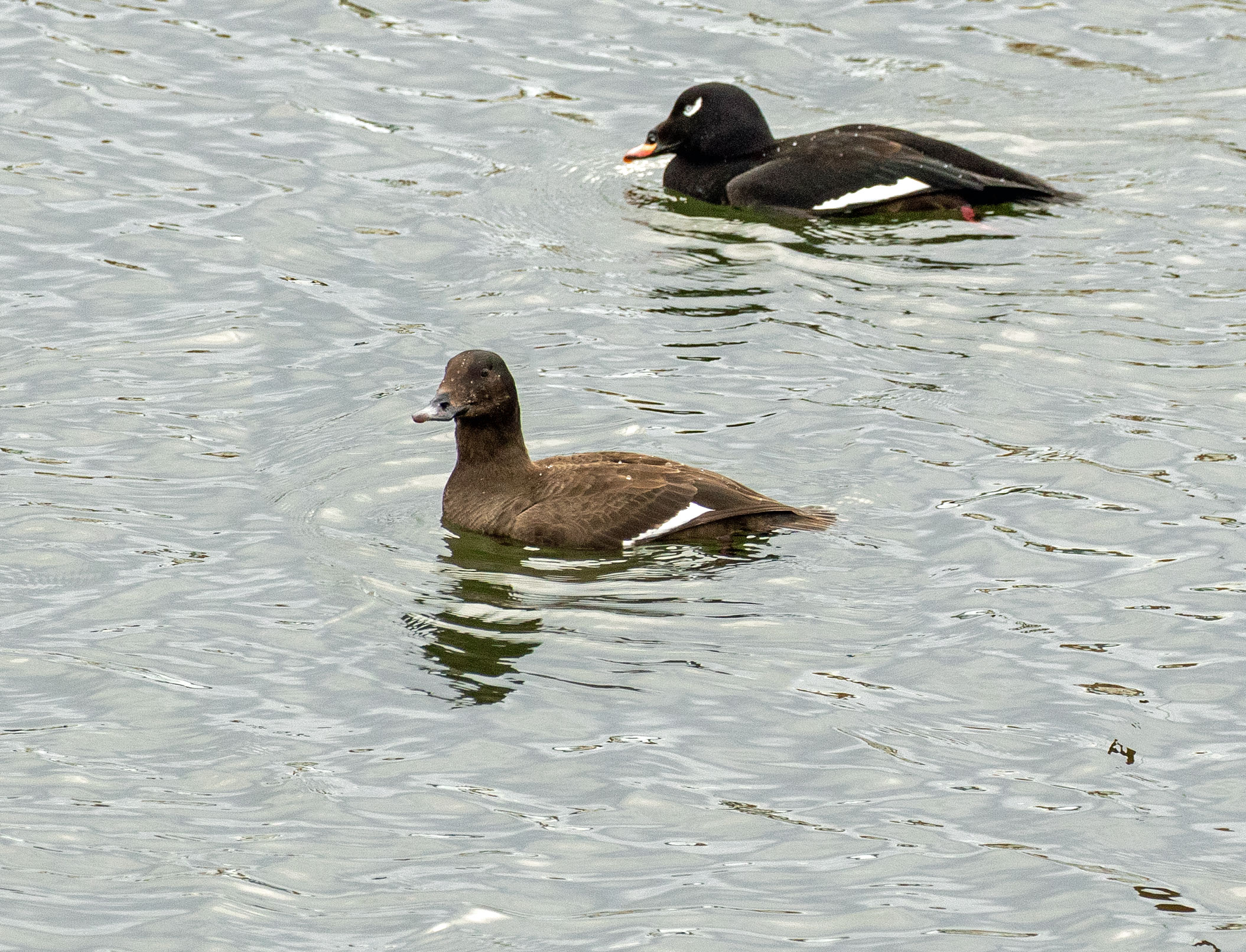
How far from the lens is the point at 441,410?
9.32m

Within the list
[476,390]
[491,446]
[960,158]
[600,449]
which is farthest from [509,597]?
[960,158]

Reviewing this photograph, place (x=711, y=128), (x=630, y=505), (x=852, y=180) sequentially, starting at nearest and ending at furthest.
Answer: (x=630, y=505), (x=852, y=180), (x=711, y=128)

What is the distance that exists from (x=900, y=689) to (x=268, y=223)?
719 cm

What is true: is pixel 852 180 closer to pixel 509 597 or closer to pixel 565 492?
pixel 565 492

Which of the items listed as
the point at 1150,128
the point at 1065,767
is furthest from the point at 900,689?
the point at 1150,128

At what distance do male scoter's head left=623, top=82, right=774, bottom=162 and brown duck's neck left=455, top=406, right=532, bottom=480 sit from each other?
17.1 feet

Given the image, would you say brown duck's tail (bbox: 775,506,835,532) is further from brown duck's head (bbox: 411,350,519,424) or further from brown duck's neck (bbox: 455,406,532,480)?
brown duck's head (bbox: 411,350,519,424)

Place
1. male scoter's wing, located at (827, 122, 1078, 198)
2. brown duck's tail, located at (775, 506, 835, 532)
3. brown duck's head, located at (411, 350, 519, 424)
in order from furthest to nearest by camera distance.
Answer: male scoter's wing, located at (827, 122, 1078, 198), brown duck's head, located at (411, 350, 519, 424), brown duck's tail, located at (775, 506, 835, 532)

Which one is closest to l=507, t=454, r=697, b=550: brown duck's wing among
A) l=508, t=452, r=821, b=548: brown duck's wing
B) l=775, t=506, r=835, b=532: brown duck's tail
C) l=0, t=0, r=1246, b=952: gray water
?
l=508, t=452, r=821, b=548: brown duck's wing

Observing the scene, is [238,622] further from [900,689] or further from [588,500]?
[900,689]

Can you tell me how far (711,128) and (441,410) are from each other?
5522mm

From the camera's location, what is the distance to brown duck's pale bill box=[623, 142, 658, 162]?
46.9 feet

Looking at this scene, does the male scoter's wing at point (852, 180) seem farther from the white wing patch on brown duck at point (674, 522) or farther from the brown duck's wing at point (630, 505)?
the white wing patch on brown duck at point (674, 522)

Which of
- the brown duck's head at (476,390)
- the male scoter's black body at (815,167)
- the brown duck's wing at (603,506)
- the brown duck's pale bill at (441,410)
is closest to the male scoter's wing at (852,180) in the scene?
the male scoter's black body at (815,167)
